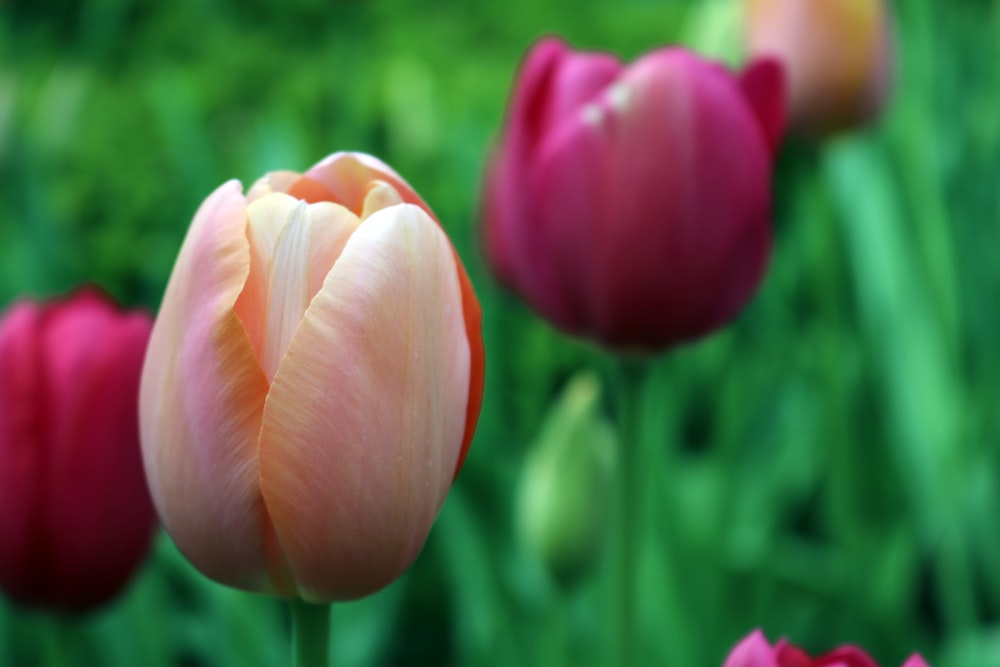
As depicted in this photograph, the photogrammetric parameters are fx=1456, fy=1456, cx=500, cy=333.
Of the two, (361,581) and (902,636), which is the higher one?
(361,581)

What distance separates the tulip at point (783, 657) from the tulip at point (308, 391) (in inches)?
4.0

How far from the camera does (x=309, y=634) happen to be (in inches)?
16.5

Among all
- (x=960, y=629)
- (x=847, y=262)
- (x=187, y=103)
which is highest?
(x=187, y=103)

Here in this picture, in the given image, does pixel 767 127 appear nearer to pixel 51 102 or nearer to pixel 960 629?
pixel 960 629

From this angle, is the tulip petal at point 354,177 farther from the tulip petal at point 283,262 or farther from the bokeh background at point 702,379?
the bokeh background at point 702,379

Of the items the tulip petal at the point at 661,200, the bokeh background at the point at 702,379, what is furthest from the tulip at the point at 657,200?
the bokeh background at the point at 702,379

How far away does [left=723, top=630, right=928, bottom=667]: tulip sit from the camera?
1.13 feet

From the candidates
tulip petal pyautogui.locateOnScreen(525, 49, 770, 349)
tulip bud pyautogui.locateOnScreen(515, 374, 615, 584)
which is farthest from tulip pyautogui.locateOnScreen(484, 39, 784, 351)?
tulip bud pyautogui.locateOnScreen(515, 374, 615, 584)

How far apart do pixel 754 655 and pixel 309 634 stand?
14 cm

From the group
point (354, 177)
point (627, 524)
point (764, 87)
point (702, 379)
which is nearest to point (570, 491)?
point (627, 524)

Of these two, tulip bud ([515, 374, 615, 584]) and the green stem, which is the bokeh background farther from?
the green stem

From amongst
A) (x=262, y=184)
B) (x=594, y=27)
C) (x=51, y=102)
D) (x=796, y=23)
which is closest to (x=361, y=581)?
(x=262, y=184)

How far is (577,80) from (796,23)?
12.4 inches

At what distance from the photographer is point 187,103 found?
1313 millimetres
